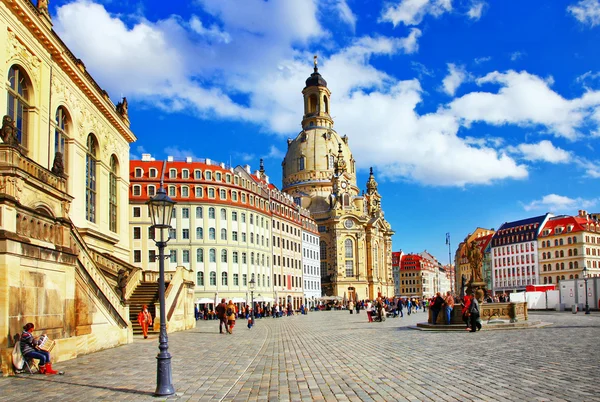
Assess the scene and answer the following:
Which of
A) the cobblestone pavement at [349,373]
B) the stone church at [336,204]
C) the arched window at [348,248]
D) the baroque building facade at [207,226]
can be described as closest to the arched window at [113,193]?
the cobblestone pavement at [349,373]

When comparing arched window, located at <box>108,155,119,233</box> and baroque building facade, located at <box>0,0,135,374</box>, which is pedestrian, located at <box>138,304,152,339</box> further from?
arched window, located at <box>108,155,119,233</box>

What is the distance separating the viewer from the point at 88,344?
21906mm

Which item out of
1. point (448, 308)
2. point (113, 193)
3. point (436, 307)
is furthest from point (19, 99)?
point (448, 308)

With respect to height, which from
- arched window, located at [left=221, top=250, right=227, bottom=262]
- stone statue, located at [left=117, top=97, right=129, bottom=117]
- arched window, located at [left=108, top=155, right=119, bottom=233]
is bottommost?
arched window, located at [left=221, top=250, right=227, bottom=262]

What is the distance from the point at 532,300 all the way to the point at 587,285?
10.2 meters

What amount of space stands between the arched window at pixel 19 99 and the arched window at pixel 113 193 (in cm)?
1347

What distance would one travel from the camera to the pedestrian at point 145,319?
30052 millimetres

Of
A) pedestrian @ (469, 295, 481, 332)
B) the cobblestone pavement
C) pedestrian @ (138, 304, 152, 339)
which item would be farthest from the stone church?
the cobblestone pavement

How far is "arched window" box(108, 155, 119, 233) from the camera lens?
136ft

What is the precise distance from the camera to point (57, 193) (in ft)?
66.3

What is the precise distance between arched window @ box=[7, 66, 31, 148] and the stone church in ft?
375

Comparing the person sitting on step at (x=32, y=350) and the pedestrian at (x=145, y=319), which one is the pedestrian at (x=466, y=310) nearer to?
the pedestrian at (x=145, y=319)

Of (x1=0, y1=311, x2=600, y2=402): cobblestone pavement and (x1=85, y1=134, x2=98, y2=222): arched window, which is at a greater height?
(x1=85, y1=134, x2=98, y2=222): arched window

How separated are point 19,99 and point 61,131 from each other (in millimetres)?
5313
